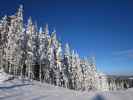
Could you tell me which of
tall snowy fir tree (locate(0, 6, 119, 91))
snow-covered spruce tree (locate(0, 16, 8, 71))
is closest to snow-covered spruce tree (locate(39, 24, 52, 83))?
tall snowy fir tree (locate(0, 6, 119, 91))

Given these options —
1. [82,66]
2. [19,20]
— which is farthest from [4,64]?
[82,66]

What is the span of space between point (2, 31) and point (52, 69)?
21530 millimetres

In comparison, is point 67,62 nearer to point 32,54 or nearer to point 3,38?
point 32,54

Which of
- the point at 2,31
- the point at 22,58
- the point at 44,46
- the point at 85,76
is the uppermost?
the point at 2,31

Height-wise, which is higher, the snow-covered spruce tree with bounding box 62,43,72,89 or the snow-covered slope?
the snow-covered spruce tree with bounding box 62,43,72,89

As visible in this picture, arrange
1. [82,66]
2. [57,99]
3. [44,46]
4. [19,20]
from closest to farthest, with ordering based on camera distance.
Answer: [57,99], [19,20], [44,46], [82,66]

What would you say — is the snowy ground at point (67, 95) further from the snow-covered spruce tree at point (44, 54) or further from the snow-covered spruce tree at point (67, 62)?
the snow-covered spruce tree at point (67, 62)

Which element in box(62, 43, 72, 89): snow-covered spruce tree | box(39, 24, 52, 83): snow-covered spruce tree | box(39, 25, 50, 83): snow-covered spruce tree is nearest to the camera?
box(39, 25, 50, 83): snow-covered spruce tree

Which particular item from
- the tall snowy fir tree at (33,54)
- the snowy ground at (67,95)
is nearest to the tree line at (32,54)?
the tall snowy fir tree at (33,54)

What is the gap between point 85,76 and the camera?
98250 millimetres

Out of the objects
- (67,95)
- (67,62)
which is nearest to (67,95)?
(67,95)

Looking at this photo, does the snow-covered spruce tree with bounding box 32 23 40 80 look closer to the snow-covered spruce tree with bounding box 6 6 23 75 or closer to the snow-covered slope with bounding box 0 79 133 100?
the snow-covered spruce tree with bounding box 6 6 23 75

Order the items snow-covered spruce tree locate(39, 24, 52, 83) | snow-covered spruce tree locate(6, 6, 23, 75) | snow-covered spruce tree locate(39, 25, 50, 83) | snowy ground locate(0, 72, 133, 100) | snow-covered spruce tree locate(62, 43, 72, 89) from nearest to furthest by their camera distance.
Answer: snowy ground locate(0, 72, 133, 100) → snow-covered spruce tree locate(6, 6, 23, 75) → snow-covered spruce tree locate(39, 25, 50, 83) → snow-covered spruce tree locate(39, 24, 52, 83) → snow-covered spruce tree locate(62, 43, 72, 89)

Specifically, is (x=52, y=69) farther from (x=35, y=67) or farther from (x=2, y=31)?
(x=2, y=31)
